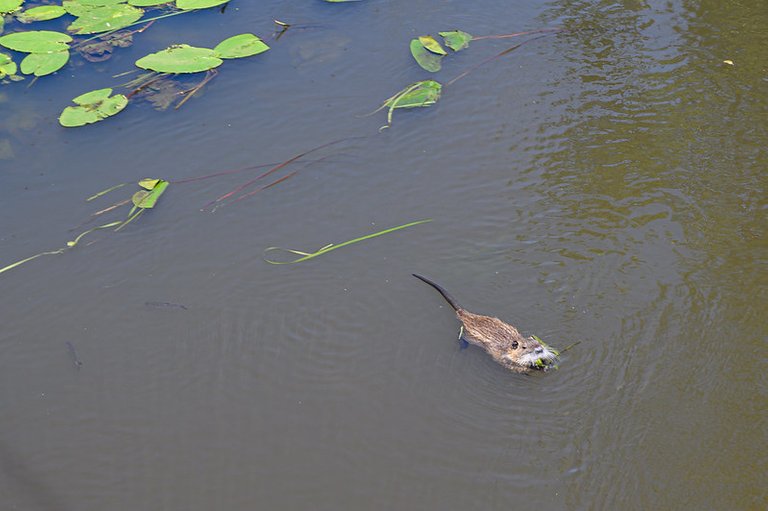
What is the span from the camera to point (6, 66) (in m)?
6.58

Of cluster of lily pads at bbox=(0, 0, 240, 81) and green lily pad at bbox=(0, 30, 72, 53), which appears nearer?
cluster of lily pads at bbox=(0, 0, 240, 81)

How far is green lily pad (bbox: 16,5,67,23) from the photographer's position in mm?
7172

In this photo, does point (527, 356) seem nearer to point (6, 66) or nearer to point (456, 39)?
point (456, 39)

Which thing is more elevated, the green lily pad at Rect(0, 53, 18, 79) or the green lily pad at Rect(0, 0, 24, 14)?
the green lily pad at Rect(0, 0, 24, 14)

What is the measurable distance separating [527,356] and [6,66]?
5406mm

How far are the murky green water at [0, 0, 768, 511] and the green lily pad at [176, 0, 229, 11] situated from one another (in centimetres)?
39

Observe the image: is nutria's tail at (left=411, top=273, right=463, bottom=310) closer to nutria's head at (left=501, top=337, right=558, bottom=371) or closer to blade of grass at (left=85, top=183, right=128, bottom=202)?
nutria's head at (left=501, top=337, right=558, bottom=371)

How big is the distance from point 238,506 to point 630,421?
219 cm

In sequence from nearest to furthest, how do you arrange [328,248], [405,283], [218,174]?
1. [405,283]
2. [328,248]
3. [218,174]

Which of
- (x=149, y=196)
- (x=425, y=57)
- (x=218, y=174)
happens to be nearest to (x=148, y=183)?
(x=149, y=196)

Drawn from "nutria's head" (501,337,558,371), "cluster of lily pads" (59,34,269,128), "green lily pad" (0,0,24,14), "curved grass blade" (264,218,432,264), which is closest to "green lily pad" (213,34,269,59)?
"cluster of lily pads" (59,34,269,128)

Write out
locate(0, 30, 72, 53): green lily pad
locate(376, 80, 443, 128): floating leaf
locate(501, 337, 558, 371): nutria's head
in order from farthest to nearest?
locate(0, 30, 72, 53): green lily pad, locate(376, 80, 443, 128): floating leaf, locate(501, 337, 558, 371): nutria's head

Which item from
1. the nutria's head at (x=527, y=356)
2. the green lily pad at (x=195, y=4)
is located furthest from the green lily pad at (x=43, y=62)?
the nutria's head at (x=527, y=356)

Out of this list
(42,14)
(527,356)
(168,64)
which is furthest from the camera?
(42,14)
